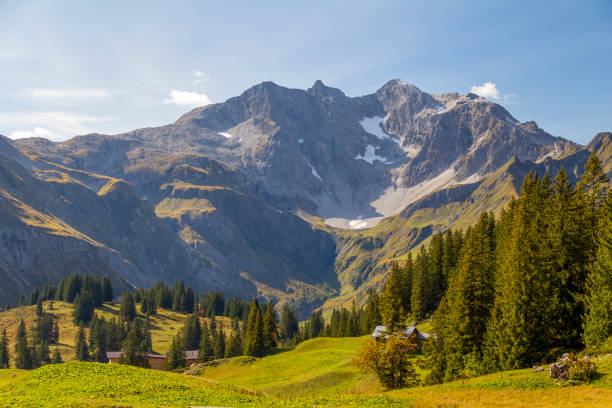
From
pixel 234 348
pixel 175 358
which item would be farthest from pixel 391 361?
pixel 175 358

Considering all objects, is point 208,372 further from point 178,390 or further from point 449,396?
point 449,396

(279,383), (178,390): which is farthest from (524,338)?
(279,383)

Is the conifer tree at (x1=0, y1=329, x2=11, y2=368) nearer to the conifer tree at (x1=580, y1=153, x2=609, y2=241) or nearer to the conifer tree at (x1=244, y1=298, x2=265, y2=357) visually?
the conifer tree at (x1=244, y1=298, x2=265, y2=357)

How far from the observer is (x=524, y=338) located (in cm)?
4609

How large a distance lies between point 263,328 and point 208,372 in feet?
61.5

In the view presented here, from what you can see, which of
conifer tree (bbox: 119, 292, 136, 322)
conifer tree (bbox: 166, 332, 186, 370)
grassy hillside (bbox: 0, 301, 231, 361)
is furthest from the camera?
conifer tree (bbox: 119, 292, 136, 322)

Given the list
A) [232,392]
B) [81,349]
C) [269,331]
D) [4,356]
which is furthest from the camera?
[81,349]

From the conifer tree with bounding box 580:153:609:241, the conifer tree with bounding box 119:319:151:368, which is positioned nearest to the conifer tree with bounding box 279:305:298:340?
the conifer tree with bounding box 119:319:151:368

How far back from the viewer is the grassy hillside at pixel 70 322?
503ft

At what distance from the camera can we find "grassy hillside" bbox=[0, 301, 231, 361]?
153 m

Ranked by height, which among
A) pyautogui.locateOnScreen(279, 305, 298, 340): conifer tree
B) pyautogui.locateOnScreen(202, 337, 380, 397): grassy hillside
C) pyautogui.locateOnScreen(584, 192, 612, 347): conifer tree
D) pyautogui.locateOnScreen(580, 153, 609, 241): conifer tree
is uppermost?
pyautogui.locateOnScreen(580, 153, 609, 241): conifer tree

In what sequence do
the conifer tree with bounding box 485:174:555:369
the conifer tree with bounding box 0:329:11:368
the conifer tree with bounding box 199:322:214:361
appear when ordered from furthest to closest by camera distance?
1. the conifer tree with bounding box 199:322:214:361
2. the conifer tree with bounding box 0:329:11:368
3. the conifer tree with bounding box 485:174:555:369

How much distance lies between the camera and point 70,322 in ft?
559

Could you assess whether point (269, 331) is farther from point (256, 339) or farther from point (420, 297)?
point (420, 297)
